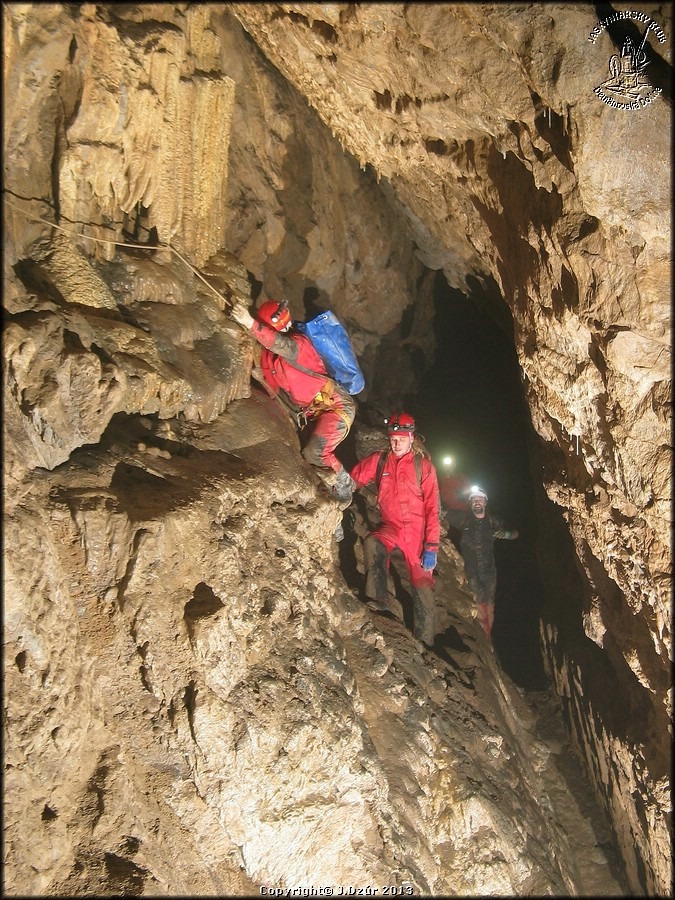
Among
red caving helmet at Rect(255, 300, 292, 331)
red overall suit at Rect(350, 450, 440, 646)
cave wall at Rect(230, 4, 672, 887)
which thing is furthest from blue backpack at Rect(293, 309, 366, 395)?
cave wall at Rect(230, 4, 672, 887)

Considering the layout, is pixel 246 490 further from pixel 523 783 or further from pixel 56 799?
pixel 523 783

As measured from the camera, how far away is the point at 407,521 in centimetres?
530

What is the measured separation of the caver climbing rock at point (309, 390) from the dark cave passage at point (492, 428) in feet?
9.77

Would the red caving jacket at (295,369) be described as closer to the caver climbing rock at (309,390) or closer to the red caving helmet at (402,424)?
the caver climbing rock at (309,390)

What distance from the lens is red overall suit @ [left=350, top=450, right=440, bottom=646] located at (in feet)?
17.0

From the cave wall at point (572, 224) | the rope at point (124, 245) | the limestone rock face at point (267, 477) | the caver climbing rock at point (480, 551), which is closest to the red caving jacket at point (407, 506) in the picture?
the limestone rock face at point (267, 477)

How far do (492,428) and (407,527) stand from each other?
410cm

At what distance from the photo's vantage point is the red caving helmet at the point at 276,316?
186 inches

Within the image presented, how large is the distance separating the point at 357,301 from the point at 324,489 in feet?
13.3

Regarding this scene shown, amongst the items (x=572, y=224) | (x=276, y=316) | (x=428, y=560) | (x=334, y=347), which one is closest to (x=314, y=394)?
(x=334, y=347)

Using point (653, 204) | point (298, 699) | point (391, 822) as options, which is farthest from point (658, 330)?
point (391, 822)

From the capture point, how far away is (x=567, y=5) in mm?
3021

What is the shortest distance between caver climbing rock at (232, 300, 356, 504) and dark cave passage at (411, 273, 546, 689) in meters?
2.98

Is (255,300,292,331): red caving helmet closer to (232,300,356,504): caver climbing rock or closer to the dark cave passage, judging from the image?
(232,300,356,504): caver climbing rock
